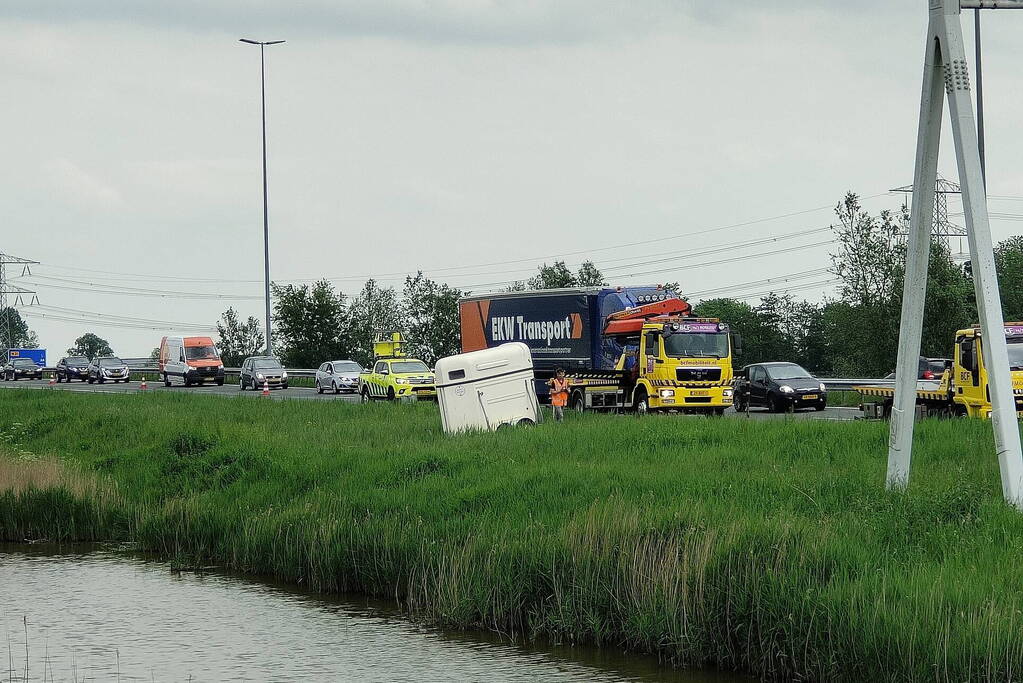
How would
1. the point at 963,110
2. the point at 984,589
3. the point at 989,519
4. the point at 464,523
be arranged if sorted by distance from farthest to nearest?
1. the point at 464,523
2. the point at 963,110
3. the point at 989,519
4. the point at 984,589

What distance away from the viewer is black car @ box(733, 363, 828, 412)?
40656 millimetres

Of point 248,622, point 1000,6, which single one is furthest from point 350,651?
point 1000,6

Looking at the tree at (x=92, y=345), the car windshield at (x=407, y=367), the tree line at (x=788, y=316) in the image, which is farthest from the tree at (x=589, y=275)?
the tree at (x=92, y=345)

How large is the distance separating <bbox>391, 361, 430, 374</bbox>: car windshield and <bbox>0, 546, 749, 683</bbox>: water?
30731 mm

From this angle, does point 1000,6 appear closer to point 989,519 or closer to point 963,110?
point 963,110

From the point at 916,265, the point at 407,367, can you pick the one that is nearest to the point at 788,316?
the point at 407,367

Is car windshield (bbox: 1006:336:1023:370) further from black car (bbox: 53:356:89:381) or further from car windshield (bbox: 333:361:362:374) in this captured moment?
black car (bbox: 53:356:89:381)

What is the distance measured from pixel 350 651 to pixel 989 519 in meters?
6.42

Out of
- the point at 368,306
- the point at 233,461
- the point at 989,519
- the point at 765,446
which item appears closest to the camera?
Answer: the point at 989,519

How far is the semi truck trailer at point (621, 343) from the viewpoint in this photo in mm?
35688

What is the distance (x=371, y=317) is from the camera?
97.8m

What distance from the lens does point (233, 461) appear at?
79.4ft

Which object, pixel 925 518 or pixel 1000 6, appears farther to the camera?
pixel 1000 6

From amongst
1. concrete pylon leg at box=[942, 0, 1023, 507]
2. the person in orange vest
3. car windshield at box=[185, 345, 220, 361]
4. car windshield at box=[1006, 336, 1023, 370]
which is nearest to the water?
concrete pylon leg at box=[942, 0, 1023, 507]
